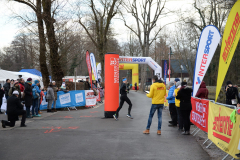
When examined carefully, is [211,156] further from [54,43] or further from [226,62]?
[54,43]

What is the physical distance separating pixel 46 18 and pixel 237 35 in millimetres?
15587

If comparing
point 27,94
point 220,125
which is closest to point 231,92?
point 220,125

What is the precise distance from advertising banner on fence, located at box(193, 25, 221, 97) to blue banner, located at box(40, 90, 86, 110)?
901 cm

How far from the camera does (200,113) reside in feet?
26.3

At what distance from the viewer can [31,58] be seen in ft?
67.8

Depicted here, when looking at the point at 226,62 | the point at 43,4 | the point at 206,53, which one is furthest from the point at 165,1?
the point at 226,62

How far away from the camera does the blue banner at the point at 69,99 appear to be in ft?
53.3

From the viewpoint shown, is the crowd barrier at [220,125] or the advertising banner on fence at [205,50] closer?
the crowd barrier at [220,125]

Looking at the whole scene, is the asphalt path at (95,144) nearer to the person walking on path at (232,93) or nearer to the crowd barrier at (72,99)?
the person walking on path at (232,93)

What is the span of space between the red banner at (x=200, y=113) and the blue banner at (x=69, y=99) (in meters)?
9.38

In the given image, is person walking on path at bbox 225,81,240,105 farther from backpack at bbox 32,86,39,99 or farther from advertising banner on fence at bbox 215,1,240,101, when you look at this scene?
backpack at bbox 32,86,39,99

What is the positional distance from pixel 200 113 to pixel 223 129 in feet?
7.57

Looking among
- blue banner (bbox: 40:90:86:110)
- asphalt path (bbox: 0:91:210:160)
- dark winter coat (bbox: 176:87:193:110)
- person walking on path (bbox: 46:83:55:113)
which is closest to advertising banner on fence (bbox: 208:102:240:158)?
asphalt path (bbox: 0:91:210:160)

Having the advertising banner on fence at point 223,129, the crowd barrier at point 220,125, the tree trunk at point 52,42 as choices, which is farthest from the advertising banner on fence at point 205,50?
the tree trunk at point 52,42
